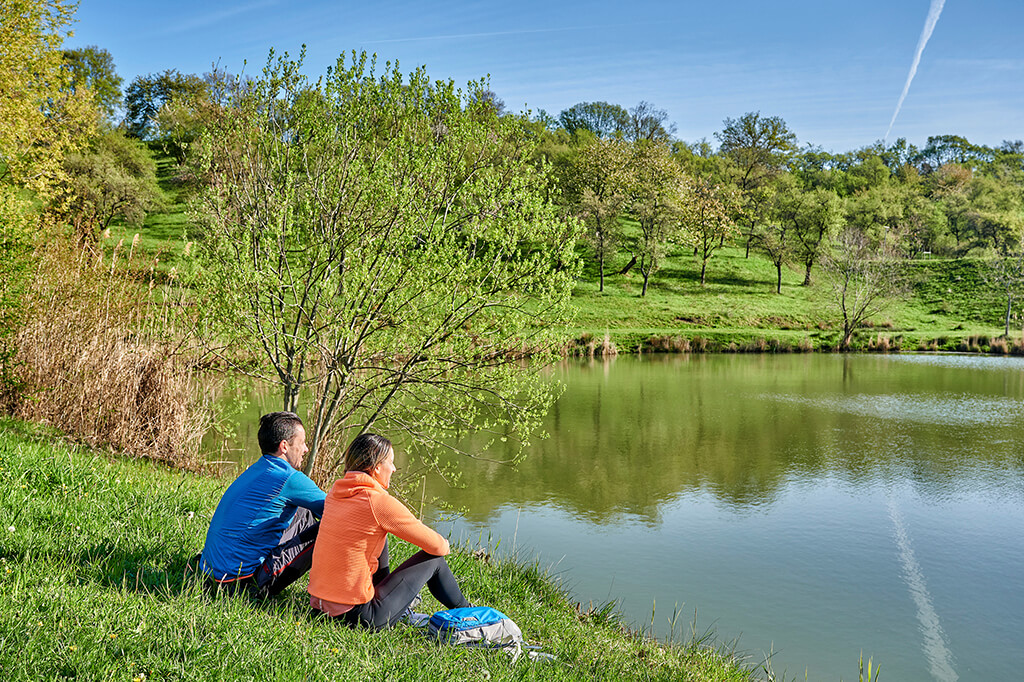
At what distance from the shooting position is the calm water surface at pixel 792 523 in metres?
8.29

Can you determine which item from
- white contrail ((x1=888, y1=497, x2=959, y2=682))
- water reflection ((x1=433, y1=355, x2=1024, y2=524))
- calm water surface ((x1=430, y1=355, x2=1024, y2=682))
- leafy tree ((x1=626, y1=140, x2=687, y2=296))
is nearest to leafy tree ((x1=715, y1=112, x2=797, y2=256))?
leafy tree ((x1=626, y1=140, x2=687, y2=296))

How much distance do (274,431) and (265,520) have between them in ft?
2.17

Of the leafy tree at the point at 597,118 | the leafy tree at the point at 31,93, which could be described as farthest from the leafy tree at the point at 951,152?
the leafy tree at the point at 31,93

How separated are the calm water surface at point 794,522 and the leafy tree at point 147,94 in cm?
6961

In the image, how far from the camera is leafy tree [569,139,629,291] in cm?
5450

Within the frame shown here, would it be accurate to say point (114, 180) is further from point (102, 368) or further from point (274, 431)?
point (274, 431)

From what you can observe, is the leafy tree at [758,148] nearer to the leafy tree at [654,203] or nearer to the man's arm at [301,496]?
the leafy tree at [654,203]

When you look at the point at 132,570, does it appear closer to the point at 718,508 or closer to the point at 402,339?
the point at 402,339

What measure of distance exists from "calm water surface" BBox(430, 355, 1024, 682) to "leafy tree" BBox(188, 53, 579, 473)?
2.95 metres

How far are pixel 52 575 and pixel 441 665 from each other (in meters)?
2.64

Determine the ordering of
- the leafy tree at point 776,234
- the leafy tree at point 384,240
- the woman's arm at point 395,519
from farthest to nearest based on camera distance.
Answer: the leafy tree at point 776,234 → the leafy tree at point 384,240 → the woman's arm at point 395,519

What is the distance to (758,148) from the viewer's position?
7706 cm

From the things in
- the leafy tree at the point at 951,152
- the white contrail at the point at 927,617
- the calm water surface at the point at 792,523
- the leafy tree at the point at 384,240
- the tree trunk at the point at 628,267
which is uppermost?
the leafy tree at the point at 951,152

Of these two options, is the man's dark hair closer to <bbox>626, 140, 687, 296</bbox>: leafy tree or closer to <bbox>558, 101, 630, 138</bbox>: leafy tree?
<bbox>626, 140, 687, 296</bbox>: leafy tree
